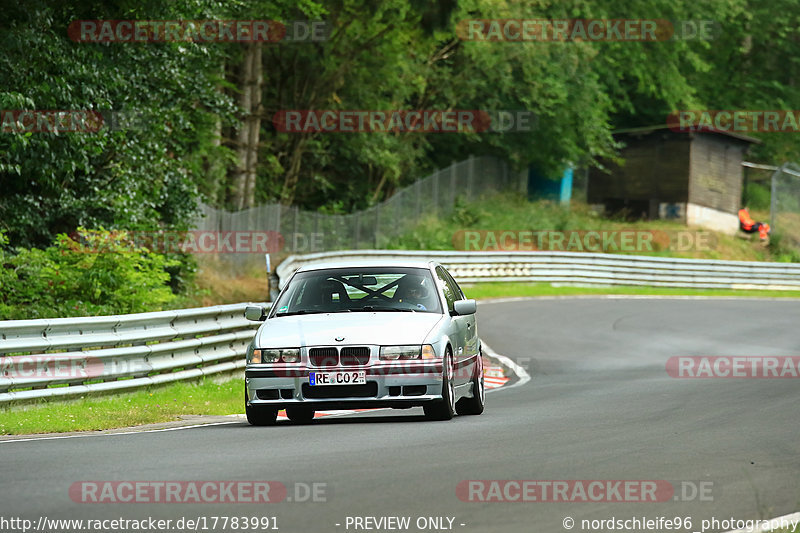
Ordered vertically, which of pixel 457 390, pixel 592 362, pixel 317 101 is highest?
pixel 317 101

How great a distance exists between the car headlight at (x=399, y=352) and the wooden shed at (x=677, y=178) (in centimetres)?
4545

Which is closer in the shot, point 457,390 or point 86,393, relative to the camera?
point 457,390

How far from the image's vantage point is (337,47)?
43.6 meters

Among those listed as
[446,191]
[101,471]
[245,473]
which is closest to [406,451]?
[245,473]

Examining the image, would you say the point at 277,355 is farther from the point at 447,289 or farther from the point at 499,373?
the point at 499,373

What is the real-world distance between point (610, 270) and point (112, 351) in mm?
29342

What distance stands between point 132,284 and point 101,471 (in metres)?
12.8

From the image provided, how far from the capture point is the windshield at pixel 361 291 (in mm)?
12445

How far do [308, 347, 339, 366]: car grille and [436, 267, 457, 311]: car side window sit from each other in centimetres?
164

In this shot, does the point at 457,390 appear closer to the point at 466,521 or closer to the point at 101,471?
the point at 101,471

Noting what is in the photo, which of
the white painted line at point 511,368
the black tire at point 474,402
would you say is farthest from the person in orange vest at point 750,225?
the black tire at point 474,402

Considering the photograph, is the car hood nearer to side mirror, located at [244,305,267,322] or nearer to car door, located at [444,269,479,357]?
side mirror, located at [244,305,267,322]

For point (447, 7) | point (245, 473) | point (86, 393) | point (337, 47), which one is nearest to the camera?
point (245, 473)

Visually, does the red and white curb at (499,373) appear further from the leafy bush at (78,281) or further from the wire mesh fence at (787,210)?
the wire mesh fence at (787,210)
